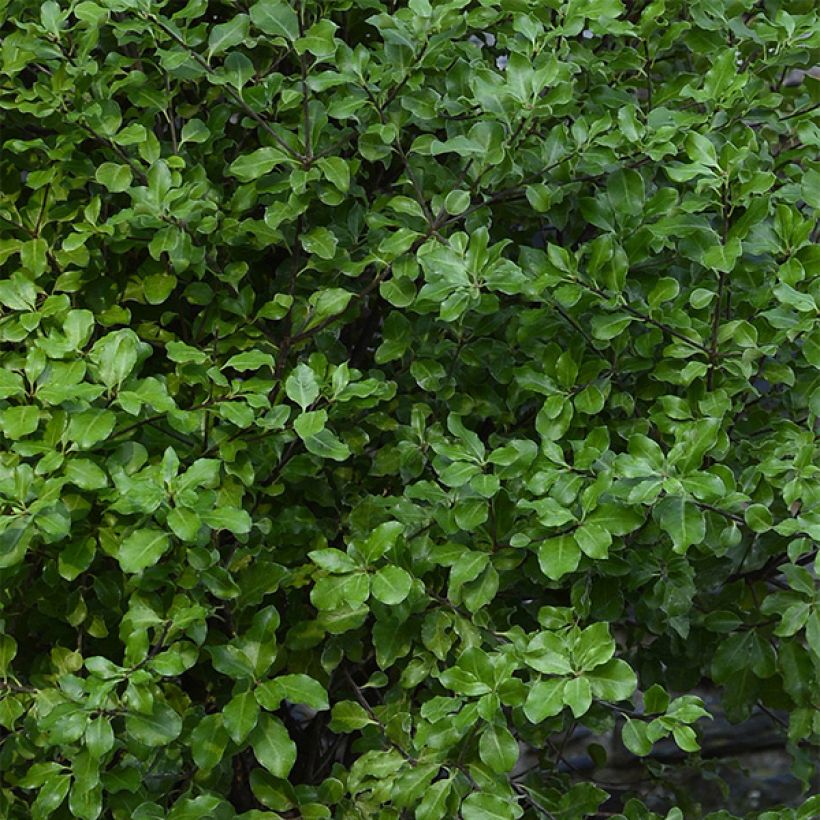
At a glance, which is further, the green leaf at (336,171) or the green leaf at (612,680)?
the green leaf at (336,171)

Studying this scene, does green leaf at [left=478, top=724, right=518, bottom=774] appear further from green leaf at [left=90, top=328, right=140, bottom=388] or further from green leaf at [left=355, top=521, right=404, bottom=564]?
green leaf at [left=90, top=328, right=140, bottom=388]

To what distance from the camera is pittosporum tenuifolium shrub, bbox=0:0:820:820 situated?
73.0 inches

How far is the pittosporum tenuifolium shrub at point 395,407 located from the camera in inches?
73.0

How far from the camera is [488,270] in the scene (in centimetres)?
193

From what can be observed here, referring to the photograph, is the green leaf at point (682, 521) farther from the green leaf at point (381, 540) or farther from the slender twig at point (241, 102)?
the slender twig at point (241, 102)

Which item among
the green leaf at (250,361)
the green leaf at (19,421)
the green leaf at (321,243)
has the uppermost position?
the green leaf at (321,243)

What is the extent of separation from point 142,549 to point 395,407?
2.19 feet

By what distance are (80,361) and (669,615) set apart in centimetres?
107

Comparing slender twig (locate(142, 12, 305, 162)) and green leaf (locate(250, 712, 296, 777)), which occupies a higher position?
slender twig (locate(142, 12, 305, 162))

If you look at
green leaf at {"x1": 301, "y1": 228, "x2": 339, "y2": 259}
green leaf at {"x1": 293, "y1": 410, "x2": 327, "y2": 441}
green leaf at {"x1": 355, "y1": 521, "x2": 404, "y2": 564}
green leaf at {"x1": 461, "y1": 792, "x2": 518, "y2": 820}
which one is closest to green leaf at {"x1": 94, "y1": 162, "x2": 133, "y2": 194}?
green leaf at {"x1": 301, "y1": 228, "x2": 339, "y2": 259}

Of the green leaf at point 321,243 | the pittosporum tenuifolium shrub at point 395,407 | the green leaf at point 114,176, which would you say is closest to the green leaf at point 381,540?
the pittosporum tenuifolium shrub at point 395,407

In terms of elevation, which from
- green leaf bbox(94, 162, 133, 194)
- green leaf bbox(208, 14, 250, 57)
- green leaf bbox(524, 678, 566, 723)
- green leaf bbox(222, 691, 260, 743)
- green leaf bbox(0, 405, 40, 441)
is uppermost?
green leaf bbox(208, 14, 250, 57)

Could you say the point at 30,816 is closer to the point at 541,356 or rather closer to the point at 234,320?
the point at 234,320

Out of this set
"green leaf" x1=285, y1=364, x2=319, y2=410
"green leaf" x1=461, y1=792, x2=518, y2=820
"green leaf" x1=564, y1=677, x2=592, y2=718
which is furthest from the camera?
"green leaf" x1=285, y1=364, x2=319, y2=410
